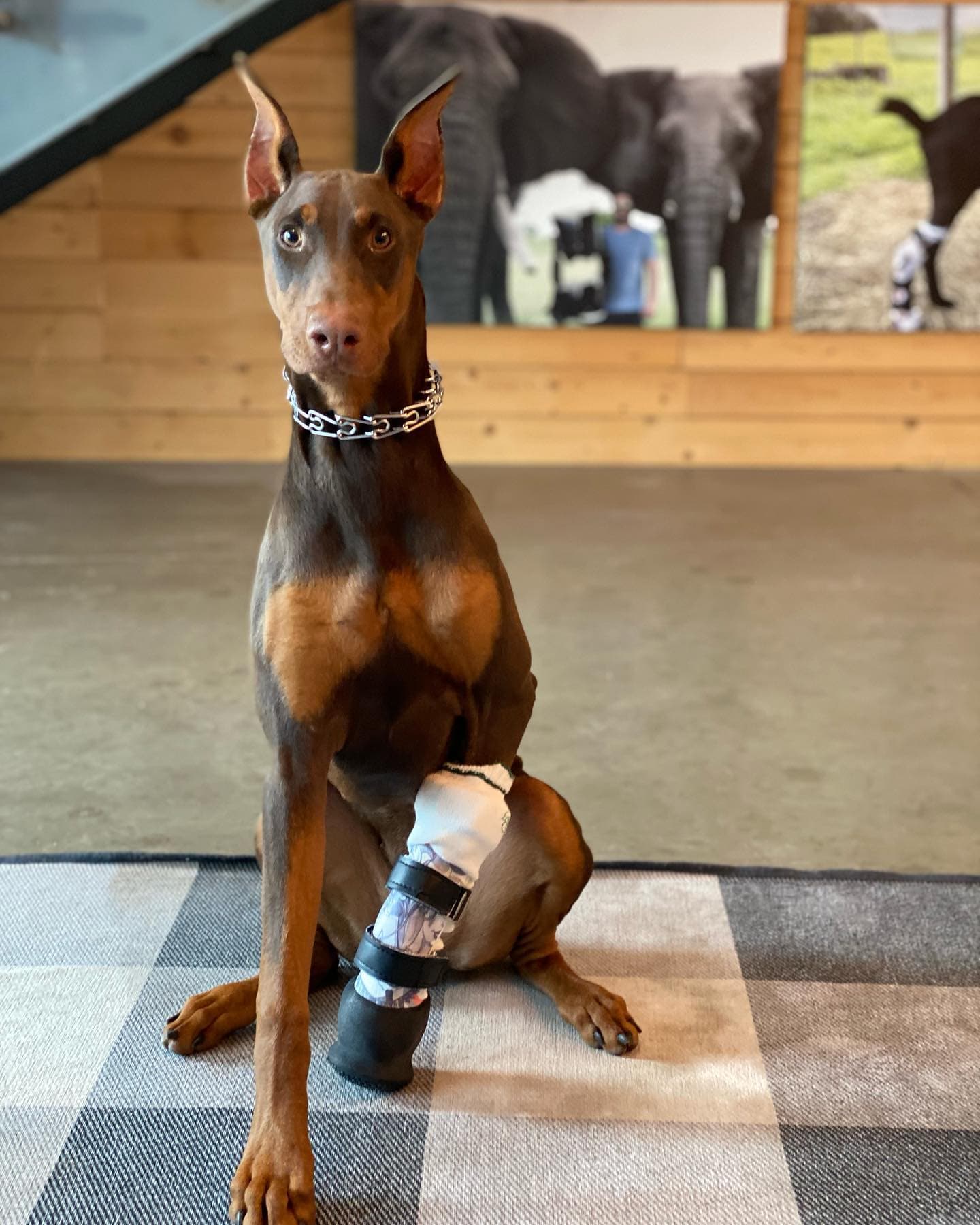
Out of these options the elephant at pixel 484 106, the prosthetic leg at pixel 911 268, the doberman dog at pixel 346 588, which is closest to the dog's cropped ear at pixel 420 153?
the doberman dog at pixel 346 588

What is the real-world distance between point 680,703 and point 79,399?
155 inches

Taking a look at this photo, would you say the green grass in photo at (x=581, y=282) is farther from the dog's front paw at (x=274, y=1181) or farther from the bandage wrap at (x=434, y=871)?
the dog's front paw at (x=274, y=1181)

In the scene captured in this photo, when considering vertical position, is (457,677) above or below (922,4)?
below

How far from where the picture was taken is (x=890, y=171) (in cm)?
563

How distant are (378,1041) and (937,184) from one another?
5.30m

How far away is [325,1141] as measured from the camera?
145cm

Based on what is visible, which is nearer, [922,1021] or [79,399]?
[922,1021]

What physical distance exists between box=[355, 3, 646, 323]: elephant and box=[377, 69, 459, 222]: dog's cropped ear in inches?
167

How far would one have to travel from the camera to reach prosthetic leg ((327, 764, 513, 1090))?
1452 millimetres

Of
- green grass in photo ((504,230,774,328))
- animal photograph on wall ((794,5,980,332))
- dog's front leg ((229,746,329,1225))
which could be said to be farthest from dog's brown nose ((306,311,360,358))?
animal photograph on wall ((794,5,980,332))

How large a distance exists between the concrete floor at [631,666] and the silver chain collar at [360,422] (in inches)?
43.9

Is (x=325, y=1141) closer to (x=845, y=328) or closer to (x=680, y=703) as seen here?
(x=680, y=703)

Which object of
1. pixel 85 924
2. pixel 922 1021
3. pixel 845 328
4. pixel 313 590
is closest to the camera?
pixel 313 590

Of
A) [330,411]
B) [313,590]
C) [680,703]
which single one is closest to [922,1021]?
[313,590]
